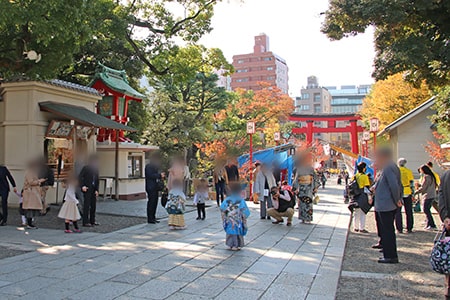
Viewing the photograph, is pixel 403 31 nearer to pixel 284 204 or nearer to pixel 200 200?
pixel 284 204

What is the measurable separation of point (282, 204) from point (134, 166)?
28.3 ft

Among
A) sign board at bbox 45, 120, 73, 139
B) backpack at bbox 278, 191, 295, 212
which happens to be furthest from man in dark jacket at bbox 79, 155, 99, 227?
backpack at bbox 278, 191, 295, 212

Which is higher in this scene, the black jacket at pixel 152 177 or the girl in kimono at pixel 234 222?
the black jacket at pixel 152 177

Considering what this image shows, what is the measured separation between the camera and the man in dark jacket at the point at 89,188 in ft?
31.0

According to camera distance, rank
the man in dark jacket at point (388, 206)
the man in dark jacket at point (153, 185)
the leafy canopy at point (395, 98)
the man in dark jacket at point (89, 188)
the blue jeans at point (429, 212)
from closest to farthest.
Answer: the man in dark jacket at point (388, 206) → the man in dark jacket at point (89, 188) → the blue jeans at point (429, 212) → the man in dark jacket at point (153, 185) → the leafy canopy at point (395, 98)

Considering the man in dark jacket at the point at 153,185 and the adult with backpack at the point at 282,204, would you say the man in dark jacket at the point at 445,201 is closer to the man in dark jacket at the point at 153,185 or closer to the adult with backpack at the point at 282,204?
the adult with backpack at the point at 282,204

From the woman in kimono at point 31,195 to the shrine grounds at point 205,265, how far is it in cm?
40

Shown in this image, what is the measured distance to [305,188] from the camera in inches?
396

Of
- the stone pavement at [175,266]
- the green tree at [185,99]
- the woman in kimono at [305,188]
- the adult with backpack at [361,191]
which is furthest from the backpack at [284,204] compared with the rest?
the green tree at [185,99]

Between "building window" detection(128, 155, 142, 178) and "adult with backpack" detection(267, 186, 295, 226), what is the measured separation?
7987mm

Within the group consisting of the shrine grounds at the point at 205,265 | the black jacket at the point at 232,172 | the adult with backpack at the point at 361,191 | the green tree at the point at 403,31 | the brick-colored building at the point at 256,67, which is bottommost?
the shrine grounds at the point at 205,265

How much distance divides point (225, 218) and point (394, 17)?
4.87 m

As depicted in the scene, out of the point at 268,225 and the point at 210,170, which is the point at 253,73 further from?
the point at 268,225

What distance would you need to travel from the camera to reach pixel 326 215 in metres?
12.2
